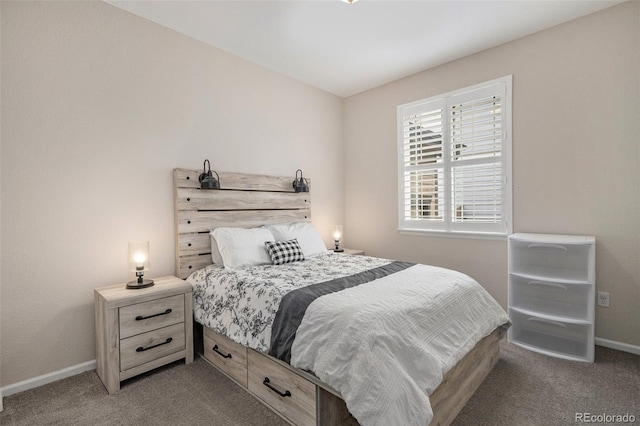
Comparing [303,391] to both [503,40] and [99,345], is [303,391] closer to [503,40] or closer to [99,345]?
[99,345]

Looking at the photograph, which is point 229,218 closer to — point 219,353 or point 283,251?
point 283,251

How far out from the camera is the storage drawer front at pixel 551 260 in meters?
2.56

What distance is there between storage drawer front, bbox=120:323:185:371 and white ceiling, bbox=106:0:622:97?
8.29ft

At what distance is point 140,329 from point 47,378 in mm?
728

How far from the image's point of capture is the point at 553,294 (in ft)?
8.90

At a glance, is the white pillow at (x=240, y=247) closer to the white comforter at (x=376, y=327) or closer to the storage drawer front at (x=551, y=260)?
the white comforter at (x=376, y=327)

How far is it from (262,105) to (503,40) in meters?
2.50

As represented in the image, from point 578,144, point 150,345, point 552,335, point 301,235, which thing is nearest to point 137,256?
point 150,345

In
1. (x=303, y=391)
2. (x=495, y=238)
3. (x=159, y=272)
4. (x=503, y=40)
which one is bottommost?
(x=303, y=391)

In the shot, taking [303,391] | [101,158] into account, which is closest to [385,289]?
[303,391]

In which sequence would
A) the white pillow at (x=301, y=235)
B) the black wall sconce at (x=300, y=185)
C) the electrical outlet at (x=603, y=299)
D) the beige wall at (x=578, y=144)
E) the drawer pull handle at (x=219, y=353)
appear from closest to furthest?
the drawer pull handle at (x=219, y=353) → the beige wall at (x=578, y=144) → the electrical outlet at (x=603, y=299) → the white pillow at (x=301, y=235) → the black wall sconce at (x=300, y=185)

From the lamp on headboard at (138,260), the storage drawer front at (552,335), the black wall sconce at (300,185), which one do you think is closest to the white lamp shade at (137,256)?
the lamp on headboard at (138,260)

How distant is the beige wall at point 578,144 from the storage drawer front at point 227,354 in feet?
8.03

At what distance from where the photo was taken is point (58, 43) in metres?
2.25
